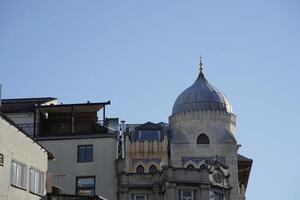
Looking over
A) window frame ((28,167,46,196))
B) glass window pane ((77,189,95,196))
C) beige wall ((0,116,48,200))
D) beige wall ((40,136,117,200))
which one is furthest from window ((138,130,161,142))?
beige wall ((0,116,48,200))

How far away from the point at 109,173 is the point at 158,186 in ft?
14.4

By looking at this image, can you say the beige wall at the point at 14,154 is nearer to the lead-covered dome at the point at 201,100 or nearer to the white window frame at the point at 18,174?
the white window frame at the point at 18,174

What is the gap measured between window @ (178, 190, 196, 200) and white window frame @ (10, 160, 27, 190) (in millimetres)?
24496

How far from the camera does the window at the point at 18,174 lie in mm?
34312

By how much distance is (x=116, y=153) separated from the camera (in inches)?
2426

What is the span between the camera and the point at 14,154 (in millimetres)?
34562

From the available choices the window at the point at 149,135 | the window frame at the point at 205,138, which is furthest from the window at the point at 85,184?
the window frame at the point at 205,138

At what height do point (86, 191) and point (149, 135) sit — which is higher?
point (149, 135)

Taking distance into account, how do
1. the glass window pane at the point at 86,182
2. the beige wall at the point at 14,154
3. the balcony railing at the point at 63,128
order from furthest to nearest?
the balcony railing at the point at 63,128 → the glass window pane at the point at 86,182 → the beige wall at the point at 14,154

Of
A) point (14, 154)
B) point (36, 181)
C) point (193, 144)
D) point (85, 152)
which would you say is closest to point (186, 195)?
point (85, 152)

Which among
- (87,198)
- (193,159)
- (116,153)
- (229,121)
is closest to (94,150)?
(116,153)

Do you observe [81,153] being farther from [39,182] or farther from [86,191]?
[39,182]

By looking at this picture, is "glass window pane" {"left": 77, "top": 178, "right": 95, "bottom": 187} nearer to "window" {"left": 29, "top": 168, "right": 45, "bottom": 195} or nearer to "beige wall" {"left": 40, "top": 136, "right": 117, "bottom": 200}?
"beige wall" {"left": 40, "top": 136, "right": 117, "bottom": 200}

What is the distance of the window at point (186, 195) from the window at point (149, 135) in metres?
12.6
